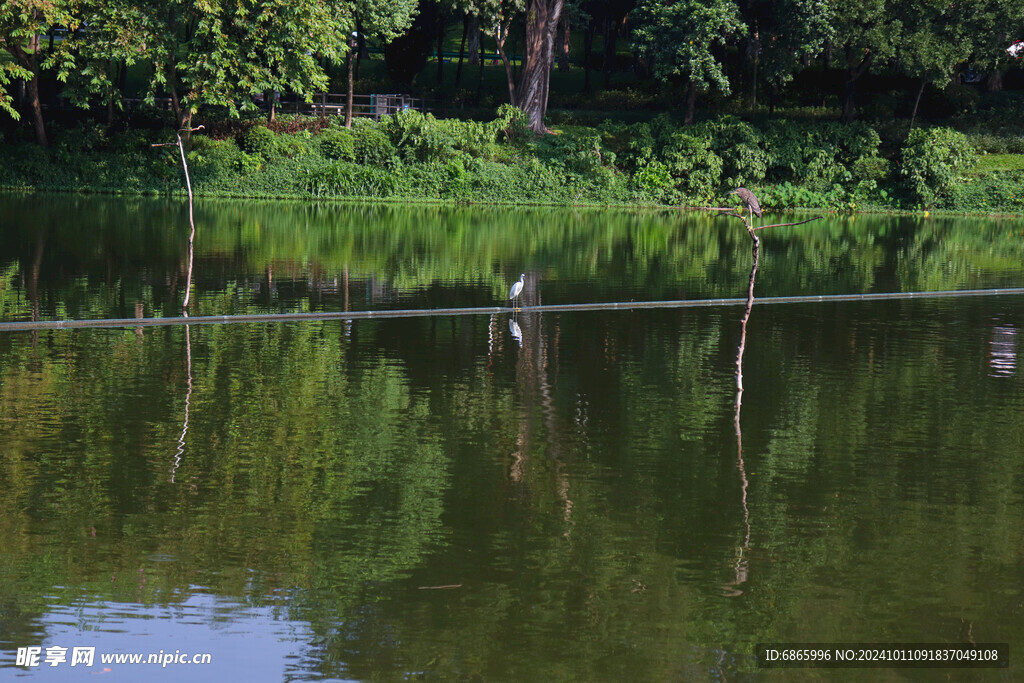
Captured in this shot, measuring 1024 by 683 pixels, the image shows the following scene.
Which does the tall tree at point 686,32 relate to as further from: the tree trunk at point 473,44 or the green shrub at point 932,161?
the tree trunk at point 473,44

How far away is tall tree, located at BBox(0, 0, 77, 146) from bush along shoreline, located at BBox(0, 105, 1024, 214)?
341cm

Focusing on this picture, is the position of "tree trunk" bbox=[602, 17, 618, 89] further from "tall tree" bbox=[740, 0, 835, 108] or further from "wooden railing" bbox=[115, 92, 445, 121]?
"wooden railing" bbox=[115, 92, 445, 121]

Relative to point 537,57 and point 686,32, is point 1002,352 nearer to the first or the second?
point 686,32

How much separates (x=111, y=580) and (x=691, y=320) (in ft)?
48.2

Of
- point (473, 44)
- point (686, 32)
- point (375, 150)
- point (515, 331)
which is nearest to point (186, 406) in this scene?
point (515, 331)

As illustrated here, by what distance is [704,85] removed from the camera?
168 ft

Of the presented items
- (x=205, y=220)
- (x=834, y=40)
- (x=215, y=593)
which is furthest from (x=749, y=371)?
(x=834, y=40)

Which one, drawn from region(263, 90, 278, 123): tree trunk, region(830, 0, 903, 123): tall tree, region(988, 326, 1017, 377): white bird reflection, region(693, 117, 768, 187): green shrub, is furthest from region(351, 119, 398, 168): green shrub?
region(988, 326, 1017, 377): white bird reflection

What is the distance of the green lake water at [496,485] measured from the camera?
29.2 ft

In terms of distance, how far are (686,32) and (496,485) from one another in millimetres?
41963

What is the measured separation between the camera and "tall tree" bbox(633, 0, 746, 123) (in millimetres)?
49656

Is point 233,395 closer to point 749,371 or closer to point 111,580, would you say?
point 111,580

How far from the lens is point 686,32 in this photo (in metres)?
50.6

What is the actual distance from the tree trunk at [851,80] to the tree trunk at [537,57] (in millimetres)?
13510
